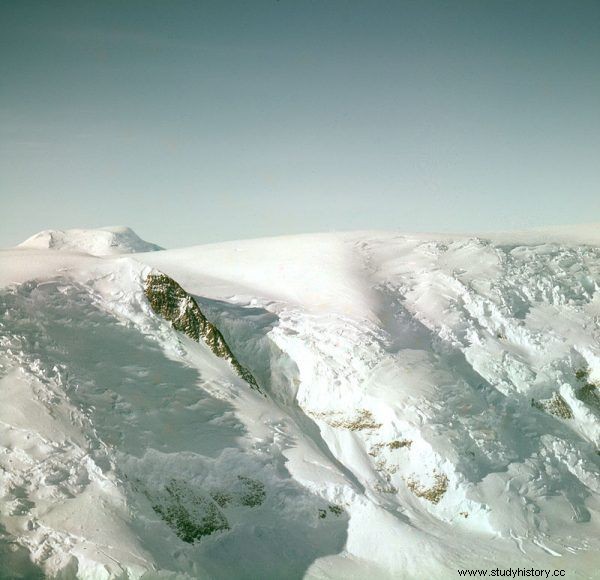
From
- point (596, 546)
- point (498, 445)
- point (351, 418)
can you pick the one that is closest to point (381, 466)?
point (351, 418)

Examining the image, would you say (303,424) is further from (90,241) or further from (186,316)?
(90,241)

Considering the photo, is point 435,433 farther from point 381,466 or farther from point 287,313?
point 287,313

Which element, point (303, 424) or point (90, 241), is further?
point (90, 241)

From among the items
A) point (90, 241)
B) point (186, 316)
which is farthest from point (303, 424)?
point (90, 241)

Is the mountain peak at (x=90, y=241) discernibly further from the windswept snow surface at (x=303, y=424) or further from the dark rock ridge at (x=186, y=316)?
the dark rock ridge at (x=186, y=316)

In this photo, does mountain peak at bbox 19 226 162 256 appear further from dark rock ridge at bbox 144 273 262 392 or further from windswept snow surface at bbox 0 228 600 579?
dark rock ridge at bbox 144 273 262 392

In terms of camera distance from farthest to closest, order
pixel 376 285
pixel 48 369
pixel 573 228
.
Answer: pixel 573 228
pixel 376 285
pixel 48 369
